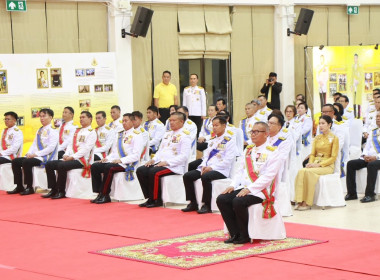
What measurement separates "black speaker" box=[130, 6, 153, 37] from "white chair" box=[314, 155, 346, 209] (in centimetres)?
707

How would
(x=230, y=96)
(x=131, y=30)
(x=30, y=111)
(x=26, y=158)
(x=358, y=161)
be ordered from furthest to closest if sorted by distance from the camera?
(x=230, y=96)
(x=131, y=30)
(x=30, y=111)
(x=26, y=158)
(x=358, y=161)

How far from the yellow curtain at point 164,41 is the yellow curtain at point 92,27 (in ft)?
3.89

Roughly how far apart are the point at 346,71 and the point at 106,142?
8.22m

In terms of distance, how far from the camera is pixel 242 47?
19.0 metres

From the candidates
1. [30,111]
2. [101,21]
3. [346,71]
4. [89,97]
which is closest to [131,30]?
[101,21]

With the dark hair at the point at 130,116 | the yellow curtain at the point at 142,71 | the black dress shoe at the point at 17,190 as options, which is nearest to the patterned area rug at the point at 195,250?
the dark hair at the point at 130,116

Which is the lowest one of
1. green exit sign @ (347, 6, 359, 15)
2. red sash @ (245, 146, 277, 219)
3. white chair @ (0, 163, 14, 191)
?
white chair @ (0, 163, 14, 191)

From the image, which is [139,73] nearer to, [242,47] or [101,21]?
[101,21]

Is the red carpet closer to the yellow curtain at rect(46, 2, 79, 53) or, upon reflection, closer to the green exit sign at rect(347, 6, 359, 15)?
the yellow curtain at rect(46, 2, 79, 53)

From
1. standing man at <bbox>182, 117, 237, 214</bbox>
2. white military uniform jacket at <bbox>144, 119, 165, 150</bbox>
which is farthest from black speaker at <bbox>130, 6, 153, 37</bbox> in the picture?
standing man at <bbox>182, 117, 237, 214</bbox>

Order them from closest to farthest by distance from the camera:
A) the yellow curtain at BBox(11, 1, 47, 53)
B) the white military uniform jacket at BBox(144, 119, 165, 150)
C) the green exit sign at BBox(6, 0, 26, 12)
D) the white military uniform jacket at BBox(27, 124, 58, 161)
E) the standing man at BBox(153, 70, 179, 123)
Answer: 1. the white military uniform jacket at BBox(27, 124, 58, 161)
2. the white military uniform jacket at BBox(144, 119, 165, 150)
3. the green exit sign at BBox(6, 0, 26, 12)
4. the yellow curtain at BBox(11, 1, 47, 53)
5. the standing man at BBox(153, 70, 179, 123)

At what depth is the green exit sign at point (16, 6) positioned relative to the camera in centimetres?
1525

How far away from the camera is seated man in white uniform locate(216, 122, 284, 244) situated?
26.5ft

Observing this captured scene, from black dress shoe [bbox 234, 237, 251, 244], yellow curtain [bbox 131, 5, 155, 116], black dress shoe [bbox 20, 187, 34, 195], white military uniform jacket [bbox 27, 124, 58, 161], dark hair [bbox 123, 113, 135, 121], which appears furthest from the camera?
yellow curtain [bbox 131, 5, 155, 116]
